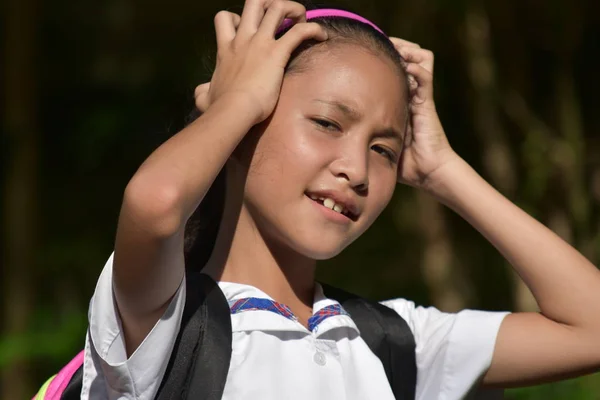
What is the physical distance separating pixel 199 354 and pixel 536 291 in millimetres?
664

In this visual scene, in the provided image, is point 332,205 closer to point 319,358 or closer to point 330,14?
point 319,358

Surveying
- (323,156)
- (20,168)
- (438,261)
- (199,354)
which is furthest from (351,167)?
(20,168)

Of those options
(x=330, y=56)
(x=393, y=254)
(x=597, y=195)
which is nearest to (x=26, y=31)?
(x=393, y=254)

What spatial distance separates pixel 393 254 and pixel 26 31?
187 cm

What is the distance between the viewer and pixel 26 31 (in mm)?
3811

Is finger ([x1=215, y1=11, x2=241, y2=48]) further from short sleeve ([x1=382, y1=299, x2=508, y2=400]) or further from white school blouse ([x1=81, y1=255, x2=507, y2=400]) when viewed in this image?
short sleeve ([x1=382, y1=299, x2=508, y2=400])

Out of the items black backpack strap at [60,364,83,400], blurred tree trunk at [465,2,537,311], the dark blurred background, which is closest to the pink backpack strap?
black backpack strap at [60,364,83,400]

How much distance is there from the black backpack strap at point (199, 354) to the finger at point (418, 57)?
633mm

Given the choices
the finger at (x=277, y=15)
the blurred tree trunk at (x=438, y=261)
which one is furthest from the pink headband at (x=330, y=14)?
the blurred tree trunk at (x=438, y=261)

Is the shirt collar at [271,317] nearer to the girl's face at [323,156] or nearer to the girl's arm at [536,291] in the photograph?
the girl's face at [323,156]

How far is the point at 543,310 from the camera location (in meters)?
1.61

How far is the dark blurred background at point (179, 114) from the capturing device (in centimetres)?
326

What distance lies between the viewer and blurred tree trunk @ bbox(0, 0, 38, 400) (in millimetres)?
3734

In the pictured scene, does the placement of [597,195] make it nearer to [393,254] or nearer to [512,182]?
[512,182]
